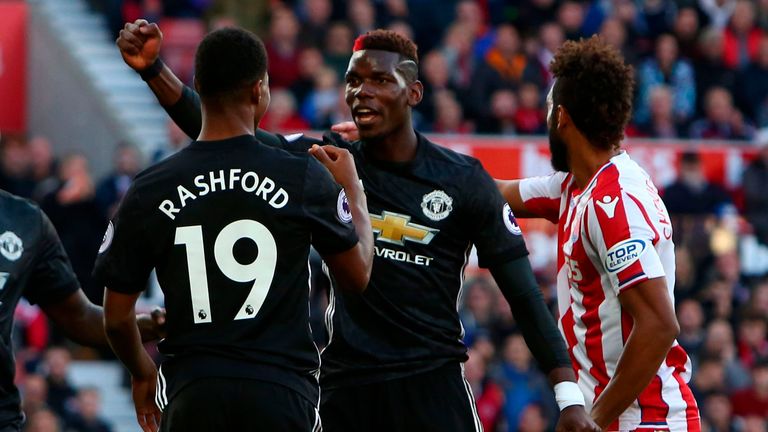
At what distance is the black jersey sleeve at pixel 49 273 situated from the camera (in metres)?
6.06

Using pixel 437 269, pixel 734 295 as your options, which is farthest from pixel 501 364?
pixel 437 269

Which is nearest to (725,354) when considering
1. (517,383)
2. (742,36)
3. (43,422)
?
(517,383)

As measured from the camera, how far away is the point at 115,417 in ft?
41.8

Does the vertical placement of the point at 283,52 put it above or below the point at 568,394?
below

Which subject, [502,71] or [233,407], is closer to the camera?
[233,407]

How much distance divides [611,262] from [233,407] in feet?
5.30

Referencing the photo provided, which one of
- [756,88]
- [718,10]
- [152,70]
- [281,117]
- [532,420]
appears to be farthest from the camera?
[718,10]

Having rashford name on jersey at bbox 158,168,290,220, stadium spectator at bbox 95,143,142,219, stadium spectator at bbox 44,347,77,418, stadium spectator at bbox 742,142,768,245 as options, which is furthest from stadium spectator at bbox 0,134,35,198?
rashford name on jersey at bbox 158,168,290,220

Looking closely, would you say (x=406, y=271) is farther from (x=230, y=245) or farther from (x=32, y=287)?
(x=32, y=287)

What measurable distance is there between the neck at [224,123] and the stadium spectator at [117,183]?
7.78m

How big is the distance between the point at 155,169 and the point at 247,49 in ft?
1.75

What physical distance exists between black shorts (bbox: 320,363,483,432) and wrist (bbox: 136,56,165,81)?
1.49 metres

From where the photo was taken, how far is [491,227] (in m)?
6.16

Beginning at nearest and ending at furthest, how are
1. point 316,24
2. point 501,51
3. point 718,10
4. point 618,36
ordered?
point 316,24 → point 501,51 → point 618,36 → point 718,10
